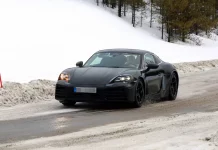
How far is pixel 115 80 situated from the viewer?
409 inches

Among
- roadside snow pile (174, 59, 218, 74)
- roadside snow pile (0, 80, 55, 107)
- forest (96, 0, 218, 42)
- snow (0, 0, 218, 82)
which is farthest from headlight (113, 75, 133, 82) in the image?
forest (96, 0, 218, 42)

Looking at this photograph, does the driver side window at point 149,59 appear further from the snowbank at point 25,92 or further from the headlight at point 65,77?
the snowbank at point 25,92

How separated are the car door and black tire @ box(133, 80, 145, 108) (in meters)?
0.34

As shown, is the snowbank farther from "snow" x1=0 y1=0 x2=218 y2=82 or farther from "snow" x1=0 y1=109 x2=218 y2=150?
"snow" x1=0 y1=109 x2=218 y2=150

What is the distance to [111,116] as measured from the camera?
9375 mm

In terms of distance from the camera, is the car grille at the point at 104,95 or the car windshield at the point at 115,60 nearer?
the car grille at the point at 104,95

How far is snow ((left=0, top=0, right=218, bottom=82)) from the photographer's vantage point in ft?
68.8

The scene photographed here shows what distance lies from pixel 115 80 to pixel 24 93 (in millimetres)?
2515

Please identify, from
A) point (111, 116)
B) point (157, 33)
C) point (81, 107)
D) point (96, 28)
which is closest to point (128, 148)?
point (111, 116)

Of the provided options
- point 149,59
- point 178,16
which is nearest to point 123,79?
point 149,59

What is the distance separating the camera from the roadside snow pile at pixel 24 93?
11164mm

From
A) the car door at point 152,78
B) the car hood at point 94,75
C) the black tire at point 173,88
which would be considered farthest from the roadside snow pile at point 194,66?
the car hood at point 94,75

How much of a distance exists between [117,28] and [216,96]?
3336cm

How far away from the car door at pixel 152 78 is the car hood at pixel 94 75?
0.61 metres
